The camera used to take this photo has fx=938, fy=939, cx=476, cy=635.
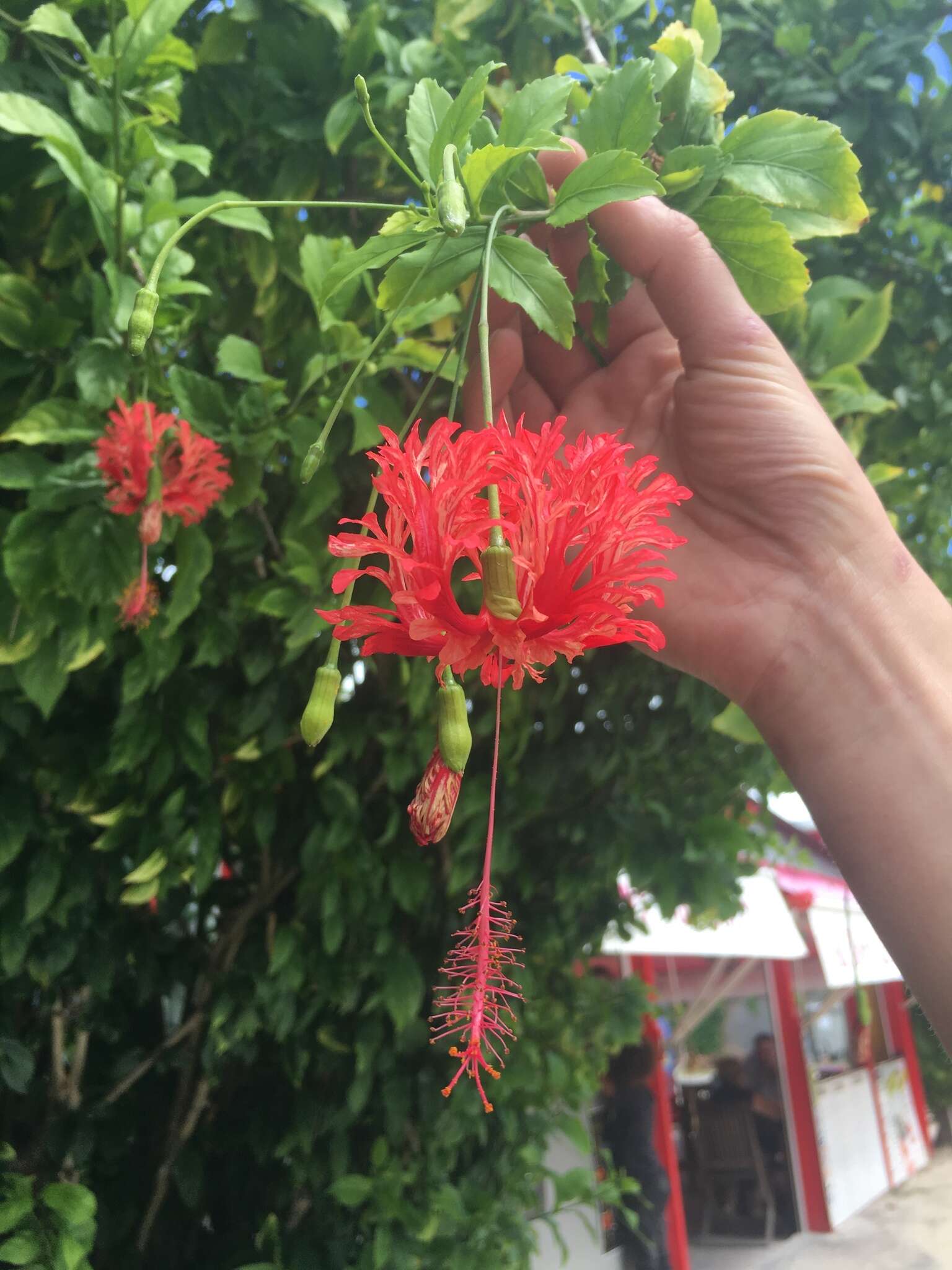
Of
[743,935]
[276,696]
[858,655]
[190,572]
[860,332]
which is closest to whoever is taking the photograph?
[858,655]

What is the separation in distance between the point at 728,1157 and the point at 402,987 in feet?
14.7

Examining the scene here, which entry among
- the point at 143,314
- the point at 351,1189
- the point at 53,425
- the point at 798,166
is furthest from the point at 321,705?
the point at 351,1189

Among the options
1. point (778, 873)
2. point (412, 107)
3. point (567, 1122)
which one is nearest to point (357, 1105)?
point (567, 1122)

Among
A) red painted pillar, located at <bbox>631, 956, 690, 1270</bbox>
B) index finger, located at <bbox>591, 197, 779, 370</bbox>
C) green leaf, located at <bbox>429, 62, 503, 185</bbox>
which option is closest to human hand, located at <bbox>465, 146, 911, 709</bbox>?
index finger, located at <bbox>591, 197, 779, 370</bbox>

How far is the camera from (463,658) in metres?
0.33

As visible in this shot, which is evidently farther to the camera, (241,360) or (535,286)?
(241,360)

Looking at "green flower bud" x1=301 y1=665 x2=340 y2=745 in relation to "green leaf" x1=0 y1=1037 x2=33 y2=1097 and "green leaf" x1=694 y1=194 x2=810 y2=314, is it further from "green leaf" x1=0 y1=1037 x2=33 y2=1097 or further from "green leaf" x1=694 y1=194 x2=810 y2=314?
"green leaf" x1=0 y1=1037 x2=33 y2=1097

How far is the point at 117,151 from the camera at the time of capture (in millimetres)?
660

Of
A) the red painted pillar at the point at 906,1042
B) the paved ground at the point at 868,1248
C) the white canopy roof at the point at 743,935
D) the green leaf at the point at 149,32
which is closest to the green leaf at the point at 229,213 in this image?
the green leaf at the point at 149,32

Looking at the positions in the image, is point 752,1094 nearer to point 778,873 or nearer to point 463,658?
point 778,873

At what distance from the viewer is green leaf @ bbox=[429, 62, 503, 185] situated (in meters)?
0.37

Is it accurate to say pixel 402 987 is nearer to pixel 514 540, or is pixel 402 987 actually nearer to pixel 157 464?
pixel 157 464

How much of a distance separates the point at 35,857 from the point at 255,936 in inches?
11.5

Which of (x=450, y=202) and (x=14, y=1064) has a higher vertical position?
(x=450, y=202)
